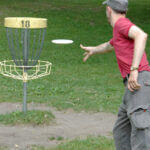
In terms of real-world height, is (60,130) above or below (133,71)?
below

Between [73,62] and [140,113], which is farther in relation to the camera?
[73,62]

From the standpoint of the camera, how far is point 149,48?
1405 cm

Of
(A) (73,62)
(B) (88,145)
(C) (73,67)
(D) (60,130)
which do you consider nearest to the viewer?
(B) (88,145)

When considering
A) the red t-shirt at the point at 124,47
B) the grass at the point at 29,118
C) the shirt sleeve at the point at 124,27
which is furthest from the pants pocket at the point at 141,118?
the grass at the point at 29,118

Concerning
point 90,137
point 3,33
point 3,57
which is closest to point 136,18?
point 3,33

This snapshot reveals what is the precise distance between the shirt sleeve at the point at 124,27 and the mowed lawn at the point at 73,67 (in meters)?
1.73

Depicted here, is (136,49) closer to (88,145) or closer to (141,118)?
(141,118)

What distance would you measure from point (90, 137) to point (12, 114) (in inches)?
51.0

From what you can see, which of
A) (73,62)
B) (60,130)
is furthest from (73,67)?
(60,130)

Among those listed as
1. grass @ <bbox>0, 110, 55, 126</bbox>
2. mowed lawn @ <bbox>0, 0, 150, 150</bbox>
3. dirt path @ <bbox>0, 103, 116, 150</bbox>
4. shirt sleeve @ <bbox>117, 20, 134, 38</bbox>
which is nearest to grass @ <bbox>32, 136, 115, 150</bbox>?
mowed lawn @ <bbox>0, 0, 150, 150</bbox>

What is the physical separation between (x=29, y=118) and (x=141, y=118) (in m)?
2.49

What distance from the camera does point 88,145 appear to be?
4.81m

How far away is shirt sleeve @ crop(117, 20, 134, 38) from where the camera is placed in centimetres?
344

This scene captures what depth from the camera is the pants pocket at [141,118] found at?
11.3ft
